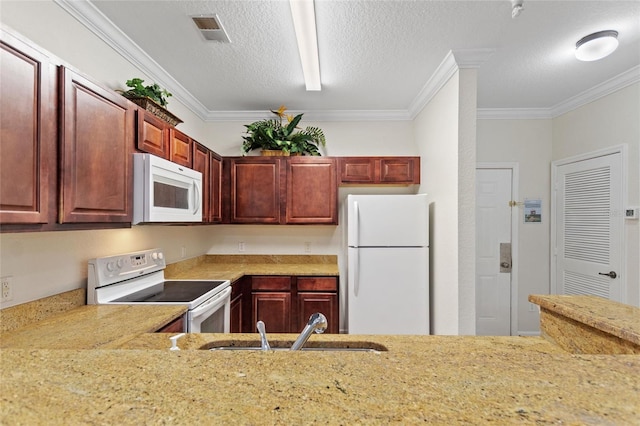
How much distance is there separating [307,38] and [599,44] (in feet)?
6.65

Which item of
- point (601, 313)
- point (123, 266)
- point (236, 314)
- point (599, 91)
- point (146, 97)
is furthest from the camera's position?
point (599, 91)

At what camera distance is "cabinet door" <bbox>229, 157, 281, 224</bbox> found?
3.26 meters

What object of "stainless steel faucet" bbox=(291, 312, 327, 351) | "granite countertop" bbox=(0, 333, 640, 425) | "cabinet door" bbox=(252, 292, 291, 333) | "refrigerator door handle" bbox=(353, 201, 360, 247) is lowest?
"cabinet door" bbox=(252, 292, 291, 333)

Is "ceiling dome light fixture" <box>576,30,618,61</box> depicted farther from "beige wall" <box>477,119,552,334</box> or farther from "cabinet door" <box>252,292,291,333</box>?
"cabinet door" <box>252,292,291,333</box>

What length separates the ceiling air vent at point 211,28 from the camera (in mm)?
1900

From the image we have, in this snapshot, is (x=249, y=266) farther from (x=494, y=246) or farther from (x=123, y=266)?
(x=494, y=246)

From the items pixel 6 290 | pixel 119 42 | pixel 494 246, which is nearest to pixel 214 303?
pixel 6 290

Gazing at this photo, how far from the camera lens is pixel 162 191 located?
192 cm

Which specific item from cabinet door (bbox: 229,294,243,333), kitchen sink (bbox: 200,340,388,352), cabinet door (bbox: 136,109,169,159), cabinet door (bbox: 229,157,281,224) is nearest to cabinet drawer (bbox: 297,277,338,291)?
cabinet door (bbox: 229,294,243,333)

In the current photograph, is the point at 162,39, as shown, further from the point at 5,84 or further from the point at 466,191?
the point at 466,191

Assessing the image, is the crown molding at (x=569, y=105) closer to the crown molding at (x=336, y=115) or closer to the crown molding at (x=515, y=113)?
the crown molding at (x=515, y=113)

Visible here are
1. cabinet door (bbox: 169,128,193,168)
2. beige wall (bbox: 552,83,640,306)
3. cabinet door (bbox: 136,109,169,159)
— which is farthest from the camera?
beige wall (bbox: 552,83,640,306)

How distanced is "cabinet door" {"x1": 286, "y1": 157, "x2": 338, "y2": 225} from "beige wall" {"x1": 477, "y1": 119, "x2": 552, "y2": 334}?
191cm

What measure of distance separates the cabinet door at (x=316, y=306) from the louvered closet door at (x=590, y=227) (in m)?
2.59
